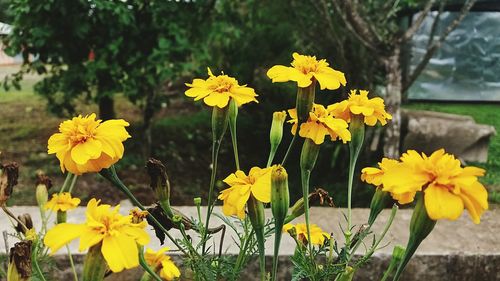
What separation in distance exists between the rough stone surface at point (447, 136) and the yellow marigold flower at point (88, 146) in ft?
11.9

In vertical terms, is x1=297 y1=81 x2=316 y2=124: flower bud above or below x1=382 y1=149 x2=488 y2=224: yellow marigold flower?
above

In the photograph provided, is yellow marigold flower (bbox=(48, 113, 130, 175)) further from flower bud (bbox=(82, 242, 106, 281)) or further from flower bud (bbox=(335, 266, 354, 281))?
flower bud (bbox=(335, 266, 354, 281))

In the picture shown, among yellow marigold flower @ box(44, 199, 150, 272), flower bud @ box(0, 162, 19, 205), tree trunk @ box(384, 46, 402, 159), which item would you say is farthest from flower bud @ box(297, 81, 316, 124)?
tree trunk @ box(384, 46, 402, 159)

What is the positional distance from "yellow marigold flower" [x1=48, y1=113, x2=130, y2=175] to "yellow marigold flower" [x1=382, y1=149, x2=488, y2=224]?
257mm

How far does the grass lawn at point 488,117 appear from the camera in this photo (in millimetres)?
3803

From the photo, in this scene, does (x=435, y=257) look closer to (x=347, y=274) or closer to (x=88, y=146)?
(x=347, y=274)

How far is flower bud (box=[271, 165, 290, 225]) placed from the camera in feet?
1.83

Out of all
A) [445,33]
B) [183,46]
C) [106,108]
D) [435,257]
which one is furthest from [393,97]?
[106,108]

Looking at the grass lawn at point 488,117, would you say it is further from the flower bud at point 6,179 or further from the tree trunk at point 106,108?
the flower bud at point 6,179

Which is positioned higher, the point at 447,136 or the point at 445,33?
the point at 445,33

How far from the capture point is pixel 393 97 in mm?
3062

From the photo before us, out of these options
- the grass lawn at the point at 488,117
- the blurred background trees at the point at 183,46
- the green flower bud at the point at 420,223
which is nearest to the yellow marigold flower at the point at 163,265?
the green flower bud at the point at 420,223

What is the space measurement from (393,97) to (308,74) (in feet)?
8.19

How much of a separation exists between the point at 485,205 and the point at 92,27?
3089 millimetres
